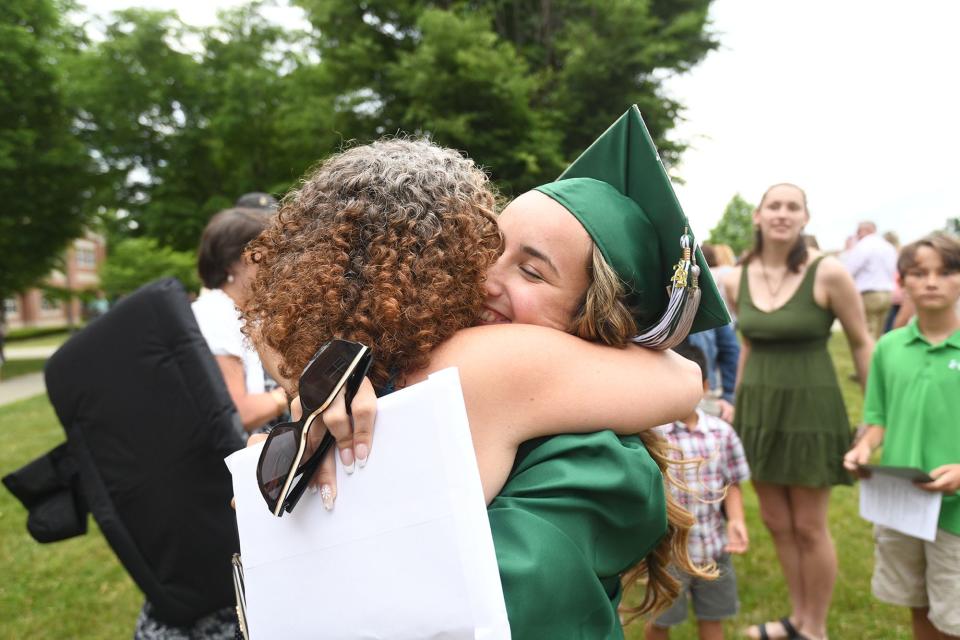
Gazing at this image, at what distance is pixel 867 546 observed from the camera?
479 cm

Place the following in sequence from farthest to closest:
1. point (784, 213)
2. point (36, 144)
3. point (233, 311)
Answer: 1. point (36, 144)
2. point (784, 213)
3. point (233, 311)

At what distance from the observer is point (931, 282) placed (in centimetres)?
300

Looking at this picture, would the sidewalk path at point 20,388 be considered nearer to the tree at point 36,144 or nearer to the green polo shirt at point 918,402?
the tree at point 36,144

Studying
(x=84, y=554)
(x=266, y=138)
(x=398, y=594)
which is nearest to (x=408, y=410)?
(x=398, y=594)

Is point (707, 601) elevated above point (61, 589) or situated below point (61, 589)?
above

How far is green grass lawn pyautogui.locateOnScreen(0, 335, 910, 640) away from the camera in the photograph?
3920mm

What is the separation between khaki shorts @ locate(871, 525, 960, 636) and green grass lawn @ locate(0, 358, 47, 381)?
68.1 feet

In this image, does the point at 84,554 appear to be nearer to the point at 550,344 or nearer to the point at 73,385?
the point at 73,385

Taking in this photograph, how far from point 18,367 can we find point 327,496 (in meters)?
24.1

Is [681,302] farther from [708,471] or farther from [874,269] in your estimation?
[874,269]

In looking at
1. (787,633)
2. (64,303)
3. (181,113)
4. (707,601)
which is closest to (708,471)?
(707,601)

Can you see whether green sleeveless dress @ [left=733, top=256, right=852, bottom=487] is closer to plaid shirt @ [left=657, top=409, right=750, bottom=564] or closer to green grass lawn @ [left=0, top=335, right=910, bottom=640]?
plaid shirt @ [left=657, top=409, right=750, bottom=564]

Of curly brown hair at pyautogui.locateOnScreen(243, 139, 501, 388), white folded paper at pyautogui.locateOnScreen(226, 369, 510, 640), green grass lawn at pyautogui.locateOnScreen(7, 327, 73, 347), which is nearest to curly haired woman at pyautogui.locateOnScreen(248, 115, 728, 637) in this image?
curly brown hair at pyautogui.locateOnScreen(243, 139, 501, 388)

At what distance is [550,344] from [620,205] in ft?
1.19
